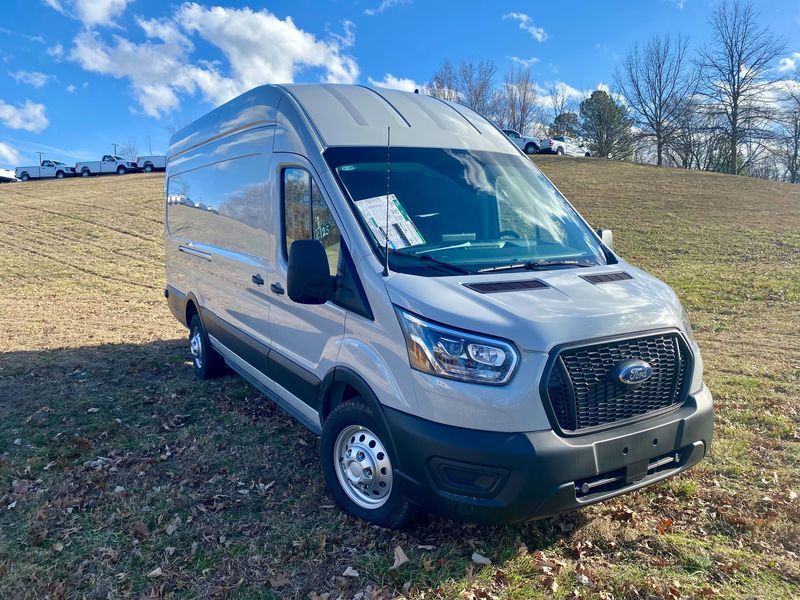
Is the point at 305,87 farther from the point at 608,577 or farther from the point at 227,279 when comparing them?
the point at 608,577

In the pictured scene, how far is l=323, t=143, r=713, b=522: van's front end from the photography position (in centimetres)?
284

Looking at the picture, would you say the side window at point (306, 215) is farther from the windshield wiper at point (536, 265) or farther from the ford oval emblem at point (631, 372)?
the ford oval emblem at point (631, 372)

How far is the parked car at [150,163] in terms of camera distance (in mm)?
42938

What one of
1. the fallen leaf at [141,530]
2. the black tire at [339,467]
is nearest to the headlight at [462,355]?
the black tire at [339,467]

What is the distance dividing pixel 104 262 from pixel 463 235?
15415 millimetres

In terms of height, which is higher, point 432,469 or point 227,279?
point 227,279

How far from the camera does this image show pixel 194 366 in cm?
689

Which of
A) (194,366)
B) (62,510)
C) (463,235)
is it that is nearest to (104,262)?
(194,366)

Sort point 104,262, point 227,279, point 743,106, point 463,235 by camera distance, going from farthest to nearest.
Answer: point 743,106 < point 104,262 < point 227,279 < point 463,235

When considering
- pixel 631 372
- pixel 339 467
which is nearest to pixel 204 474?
pixel 339 467

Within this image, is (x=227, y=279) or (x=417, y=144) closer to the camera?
(x=417, y=144)

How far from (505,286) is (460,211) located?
2.94 feet

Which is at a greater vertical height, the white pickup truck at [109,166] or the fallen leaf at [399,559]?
the white pickup truck at [109,166]

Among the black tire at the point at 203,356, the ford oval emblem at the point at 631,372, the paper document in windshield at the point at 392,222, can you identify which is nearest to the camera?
the ford oval emblem at the point at 631,372
